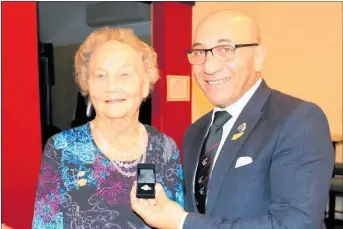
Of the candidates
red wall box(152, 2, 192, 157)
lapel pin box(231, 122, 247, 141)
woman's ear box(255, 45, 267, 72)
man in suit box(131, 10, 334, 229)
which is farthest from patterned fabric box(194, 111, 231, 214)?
red wall box(152, 2, 192, 157)

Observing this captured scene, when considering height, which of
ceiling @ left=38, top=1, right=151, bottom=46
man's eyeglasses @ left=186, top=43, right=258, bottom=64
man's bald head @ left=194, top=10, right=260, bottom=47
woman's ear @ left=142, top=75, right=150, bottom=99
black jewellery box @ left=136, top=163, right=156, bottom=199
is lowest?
black jewellery box @ left=136, top=163, right=156, bottom=199

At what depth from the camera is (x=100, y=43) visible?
1457 millimetres

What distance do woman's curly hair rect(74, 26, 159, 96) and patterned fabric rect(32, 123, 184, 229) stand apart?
210mm

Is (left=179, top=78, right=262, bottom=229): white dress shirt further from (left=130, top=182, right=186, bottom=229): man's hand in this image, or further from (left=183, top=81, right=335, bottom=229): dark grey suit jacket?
(left=130, top=182, right=186, bottom=229): man's hand

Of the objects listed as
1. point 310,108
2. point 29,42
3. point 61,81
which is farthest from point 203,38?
point 61,81

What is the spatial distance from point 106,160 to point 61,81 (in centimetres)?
283

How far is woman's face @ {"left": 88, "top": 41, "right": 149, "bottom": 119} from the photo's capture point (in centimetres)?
141

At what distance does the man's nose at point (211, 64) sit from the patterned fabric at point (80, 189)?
52 cm

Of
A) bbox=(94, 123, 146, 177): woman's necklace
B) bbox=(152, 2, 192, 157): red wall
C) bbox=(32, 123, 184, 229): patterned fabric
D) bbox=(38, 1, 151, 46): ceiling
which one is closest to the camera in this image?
bbox=(32, 123, 184, 229): patterned fabric

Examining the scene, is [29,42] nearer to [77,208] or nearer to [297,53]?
[77,208]

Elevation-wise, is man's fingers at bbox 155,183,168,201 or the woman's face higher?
the woman's face

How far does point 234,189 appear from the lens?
4.73 feet

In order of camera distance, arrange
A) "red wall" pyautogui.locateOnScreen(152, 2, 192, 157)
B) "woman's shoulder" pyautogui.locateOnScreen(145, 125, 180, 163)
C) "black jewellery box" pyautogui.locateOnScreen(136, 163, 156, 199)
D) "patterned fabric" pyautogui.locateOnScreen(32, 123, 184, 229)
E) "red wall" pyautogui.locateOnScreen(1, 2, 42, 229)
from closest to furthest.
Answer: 1. "black jewellery box" pyautogui.locateOnScreen(136, 163, 156, 199)
2. "patterned fabric" pyautogui.locateOnScreen(32, 123, 184, 229)
3. "woman's shoulder" pyautogui.locateOnScreen(145, 125, 180, 163)
4. "red wall" pyautogui.locateOnScreen(1, 2, 42, 229)
5. "red wall" pyautogui.locateOnScreen(152, 2, 192, 157)

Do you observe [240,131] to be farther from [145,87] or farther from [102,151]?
[102,151]
